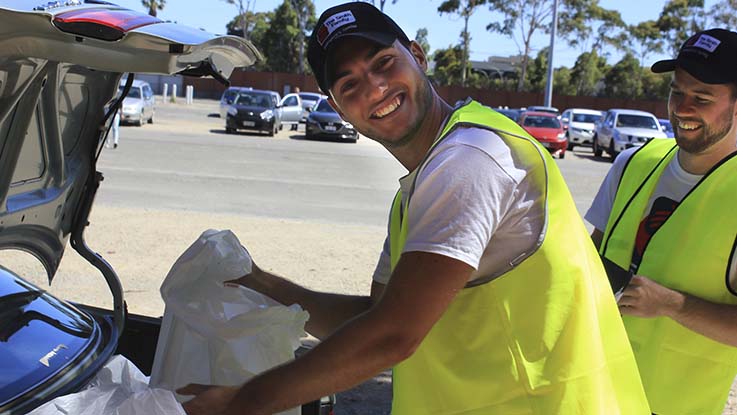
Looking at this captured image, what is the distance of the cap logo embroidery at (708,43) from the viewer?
95.3 inches

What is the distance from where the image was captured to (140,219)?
9.52 m

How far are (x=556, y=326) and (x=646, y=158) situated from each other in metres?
1.50

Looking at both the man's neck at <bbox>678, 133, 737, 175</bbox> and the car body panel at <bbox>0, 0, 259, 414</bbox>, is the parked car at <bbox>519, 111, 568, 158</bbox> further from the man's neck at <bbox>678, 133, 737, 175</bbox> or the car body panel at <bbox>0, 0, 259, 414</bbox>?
the car body panel at <bbox>0, 0, 259, 414</bbox>

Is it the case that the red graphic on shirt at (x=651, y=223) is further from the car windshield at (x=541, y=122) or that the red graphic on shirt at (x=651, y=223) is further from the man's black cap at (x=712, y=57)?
the car windshield at (x=541, y=122)

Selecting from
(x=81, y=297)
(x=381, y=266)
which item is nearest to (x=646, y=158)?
(x=381, y=266)

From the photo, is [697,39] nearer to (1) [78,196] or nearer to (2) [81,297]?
(1) [78,196]

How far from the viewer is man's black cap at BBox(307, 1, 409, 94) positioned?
1638 mm

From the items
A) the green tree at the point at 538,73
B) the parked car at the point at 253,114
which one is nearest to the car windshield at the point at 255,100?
the parked car at the point at 253,114

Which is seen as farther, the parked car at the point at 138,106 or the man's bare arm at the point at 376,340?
the parked car at the point at 138,106

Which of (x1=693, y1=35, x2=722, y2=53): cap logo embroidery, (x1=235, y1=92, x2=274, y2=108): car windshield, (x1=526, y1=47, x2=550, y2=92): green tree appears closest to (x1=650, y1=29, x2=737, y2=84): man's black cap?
(x1=693, y1=35, x2=722, y2=53): cap logo embroidery

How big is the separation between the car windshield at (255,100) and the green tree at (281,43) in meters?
44.9

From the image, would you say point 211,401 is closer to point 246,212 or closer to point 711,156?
point 711,156

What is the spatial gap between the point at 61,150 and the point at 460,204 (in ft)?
6.16

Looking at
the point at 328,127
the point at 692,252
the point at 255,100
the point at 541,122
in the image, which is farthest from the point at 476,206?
the point at 541,122
